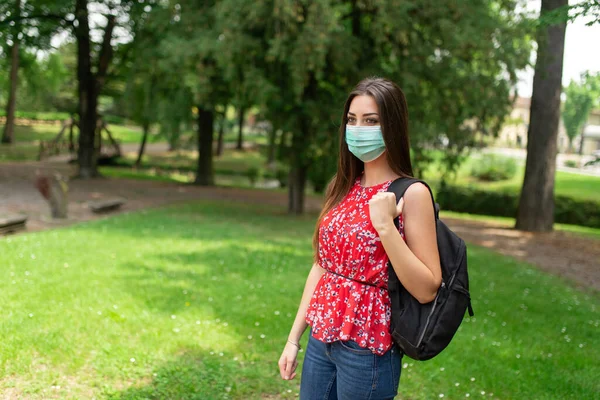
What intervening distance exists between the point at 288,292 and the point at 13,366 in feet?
12.2

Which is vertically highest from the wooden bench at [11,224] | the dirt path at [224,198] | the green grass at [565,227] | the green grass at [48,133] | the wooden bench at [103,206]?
the green grass at [48,133]

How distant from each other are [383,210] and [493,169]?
106 ft

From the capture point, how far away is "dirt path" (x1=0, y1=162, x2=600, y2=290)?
40.5 feet

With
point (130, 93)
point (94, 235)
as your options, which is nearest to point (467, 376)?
point (94, 235)

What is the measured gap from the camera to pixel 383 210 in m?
2.20

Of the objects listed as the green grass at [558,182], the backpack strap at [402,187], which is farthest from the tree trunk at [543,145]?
the backpack strap at [402,187]

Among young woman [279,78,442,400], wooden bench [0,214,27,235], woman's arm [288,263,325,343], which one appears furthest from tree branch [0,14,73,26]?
young woman [279,78,442,400]

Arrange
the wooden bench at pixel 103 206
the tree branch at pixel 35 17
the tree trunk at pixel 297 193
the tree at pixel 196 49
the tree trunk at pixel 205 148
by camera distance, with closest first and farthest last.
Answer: the tree at pixel 196 49, the wooden bench at pixel 103 206, the tree trunk at pixel 297 193, the tree branch at pixel 35 17, the tree trunk at pixel 205 148

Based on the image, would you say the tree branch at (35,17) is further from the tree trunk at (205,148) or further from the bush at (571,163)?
the bush at (571,163)

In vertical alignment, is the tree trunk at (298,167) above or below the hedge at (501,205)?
above

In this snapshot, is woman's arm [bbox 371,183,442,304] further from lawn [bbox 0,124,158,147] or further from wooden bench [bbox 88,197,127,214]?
lawn [bbox 0,124,158,147]

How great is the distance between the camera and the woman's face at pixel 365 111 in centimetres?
246

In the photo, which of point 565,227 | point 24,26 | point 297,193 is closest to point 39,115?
point 24,26

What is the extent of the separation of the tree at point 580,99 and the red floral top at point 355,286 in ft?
18.6
